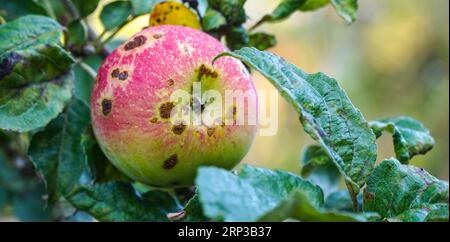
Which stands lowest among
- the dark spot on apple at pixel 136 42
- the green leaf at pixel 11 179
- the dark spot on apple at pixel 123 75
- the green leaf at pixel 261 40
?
the green leaf at pixel 11 179

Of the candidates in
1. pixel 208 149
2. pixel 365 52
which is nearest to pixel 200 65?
pixel 208 149

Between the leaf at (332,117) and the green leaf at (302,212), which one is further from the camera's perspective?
the leaf at (332,117)

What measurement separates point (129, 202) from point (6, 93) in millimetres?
219

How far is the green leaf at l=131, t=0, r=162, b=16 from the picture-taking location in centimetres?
85

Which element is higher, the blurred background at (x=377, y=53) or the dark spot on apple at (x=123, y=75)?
the dark spot on apple at (x=123, y=75)

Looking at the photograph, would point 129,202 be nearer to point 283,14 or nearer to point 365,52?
point 283,14

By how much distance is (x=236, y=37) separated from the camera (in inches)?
34.4

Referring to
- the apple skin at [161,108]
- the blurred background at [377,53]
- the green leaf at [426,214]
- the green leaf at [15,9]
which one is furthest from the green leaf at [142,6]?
the blurred background at [377,53]

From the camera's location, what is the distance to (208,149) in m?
0.71

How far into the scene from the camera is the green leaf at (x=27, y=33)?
788 mm

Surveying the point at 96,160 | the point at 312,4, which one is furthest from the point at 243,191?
the point at 312,4

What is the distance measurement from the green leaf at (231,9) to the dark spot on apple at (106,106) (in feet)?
0.79

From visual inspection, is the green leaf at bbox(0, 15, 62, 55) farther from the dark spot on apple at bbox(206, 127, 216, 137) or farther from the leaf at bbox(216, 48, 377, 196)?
the leaf at bbox(216, 48, 377, 196)

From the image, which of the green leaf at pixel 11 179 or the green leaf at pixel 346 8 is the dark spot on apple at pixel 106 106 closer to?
the green leaf at pixel 346 8
